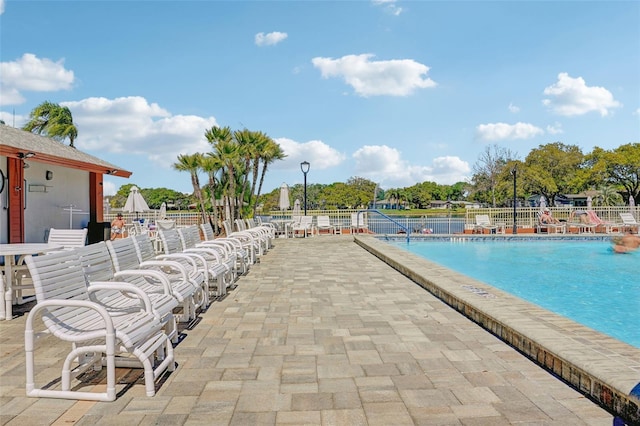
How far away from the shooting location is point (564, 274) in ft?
30.9

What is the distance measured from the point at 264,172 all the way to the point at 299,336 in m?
15.5

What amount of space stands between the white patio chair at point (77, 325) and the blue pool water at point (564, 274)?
17.7 ft

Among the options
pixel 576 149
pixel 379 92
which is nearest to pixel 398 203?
pixel 576 149

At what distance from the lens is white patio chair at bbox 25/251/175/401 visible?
95.8 inches

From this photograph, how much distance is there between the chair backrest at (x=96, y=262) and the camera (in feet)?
10.3

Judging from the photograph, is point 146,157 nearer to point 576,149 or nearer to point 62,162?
point 62,162

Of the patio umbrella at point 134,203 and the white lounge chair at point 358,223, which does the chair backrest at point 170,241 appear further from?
Answer: the white lounge chair at point 358,223

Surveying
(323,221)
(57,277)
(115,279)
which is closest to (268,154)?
(323,221)

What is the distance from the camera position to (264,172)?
61.9 feet

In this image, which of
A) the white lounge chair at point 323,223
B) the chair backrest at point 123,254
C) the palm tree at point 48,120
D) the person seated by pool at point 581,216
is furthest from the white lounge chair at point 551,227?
the palm tree at point 48,120

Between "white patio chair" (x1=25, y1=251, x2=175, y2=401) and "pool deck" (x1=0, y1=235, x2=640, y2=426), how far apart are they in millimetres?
110

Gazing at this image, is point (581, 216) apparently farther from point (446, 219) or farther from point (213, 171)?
point (213, 171)

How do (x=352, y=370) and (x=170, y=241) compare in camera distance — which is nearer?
(x=352, y=370)

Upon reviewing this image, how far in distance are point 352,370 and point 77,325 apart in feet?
5.99
